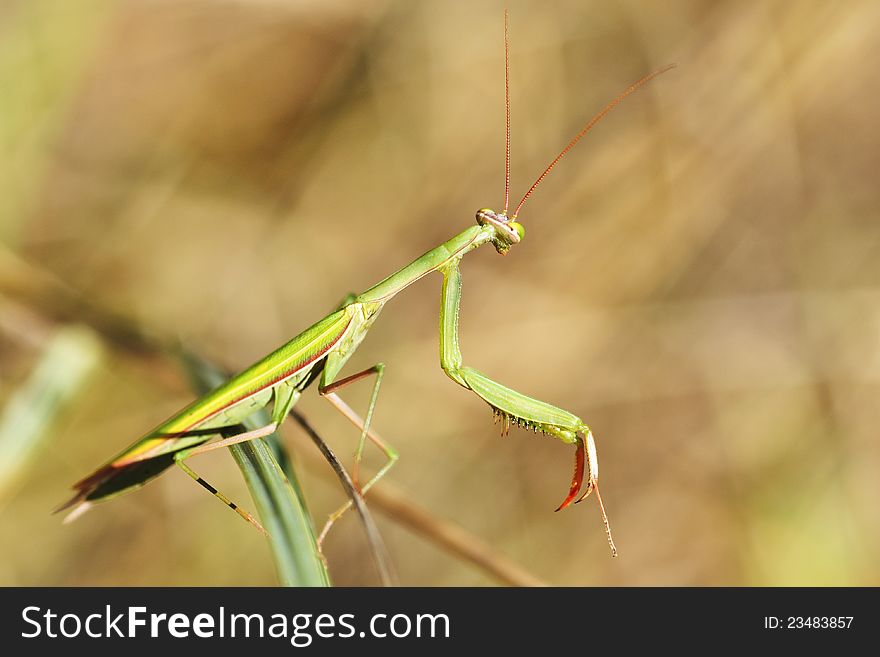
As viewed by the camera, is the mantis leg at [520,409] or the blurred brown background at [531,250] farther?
the blurred brown background at [531,250]

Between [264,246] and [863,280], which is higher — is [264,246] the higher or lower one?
the higher one

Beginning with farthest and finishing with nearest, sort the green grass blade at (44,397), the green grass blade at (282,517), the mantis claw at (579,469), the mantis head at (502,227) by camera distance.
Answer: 1. the mantis head at (502,227)
2. the green grass blade at (44,397)
3. the mantis claw at (579,469)
4. the green grass blade at (282,517)

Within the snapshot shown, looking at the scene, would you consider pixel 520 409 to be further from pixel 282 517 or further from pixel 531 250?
pixel 531 250

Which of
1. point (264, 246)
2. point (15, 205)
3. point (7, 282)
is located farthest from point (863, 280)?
point (15, 205)

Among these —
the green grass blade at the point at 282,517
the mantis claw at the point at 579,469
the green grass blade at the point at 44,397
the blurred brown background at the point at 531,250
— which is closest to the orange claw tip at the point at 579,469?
the mantis claw at the point at 579,469

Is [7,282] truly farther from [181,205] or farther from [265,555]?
[265,555]

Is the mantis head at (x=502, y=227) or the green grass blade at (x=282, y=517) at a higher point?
the mantis head at (x=502, y=227)

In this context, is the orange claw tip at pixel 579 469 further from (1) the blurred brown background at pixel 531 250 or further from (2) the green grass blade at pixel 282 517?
(1) the blurred brown background at pixel 531 250
